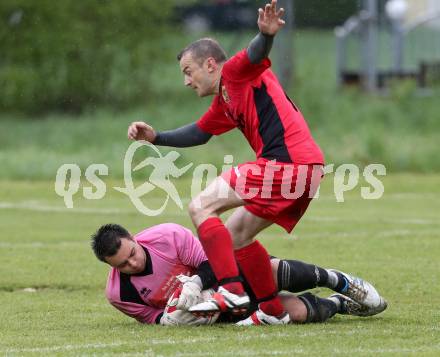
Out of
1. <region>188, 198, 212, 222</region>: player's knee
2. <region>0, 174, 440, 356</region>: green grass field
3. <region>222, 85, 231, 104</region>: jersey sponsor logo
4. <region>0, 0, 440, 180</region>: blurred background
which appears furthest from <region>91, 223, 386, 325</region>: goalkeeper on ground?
<region>0, 0, 440, 180</region>: blurred background

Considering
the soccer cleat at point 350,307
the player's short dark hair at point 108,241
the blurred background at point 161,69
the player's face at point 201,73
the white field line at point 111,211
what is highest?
the blurred background at point 161,69

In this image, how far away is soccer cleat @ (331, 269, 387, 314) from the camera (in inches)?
289

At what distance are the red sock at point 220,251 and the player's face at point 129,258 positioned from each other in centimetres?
53

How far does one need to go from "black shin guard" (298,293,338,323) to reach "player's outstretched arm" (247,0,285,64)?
1.67m

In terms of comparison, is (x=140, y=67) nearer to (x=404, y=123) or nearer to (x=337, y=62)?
(x=337, y=62)

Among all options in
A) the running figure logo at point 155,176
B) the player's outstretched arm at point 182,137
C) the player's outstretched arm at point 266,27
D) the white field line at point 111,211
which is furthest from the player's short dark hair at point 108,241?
the running figure logo at point 155,176

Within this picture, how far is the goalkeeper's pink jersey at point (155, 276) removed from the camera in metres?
7.20

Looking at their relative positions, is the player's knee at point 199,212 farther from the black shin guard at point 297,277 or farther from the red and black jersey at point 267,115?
the black shin guard at point 297,277

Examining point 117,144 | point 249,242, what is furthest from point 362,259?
point 117,144

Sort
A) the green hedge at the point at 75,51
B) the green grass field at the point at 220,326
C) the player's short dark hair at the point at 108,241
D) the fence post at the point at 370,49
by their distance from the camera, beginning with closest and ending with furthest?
the green grass field at the point at 220,326, the player's short dark hair at the point at 108,241, the fence post at the point at 370,49, the green hedge at the point at 75,51

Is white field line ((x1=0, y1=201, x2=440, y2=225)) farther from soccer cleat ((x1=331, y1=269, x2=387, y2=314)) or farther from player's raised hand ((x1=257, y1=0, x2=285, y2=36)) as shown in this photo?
player's raised hand ((x1=257, y1=0, x2=285, y2=36))

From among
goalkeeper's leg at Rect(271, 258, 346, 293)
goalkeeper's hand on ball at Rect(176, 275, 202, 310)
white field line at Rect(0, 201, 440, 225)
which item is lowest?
goalkeeper's hand on ball at Rect(176, 275, 202, 310)

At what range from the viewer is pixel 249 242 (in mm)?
7023

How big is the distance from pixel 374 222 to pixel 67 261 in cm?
447
